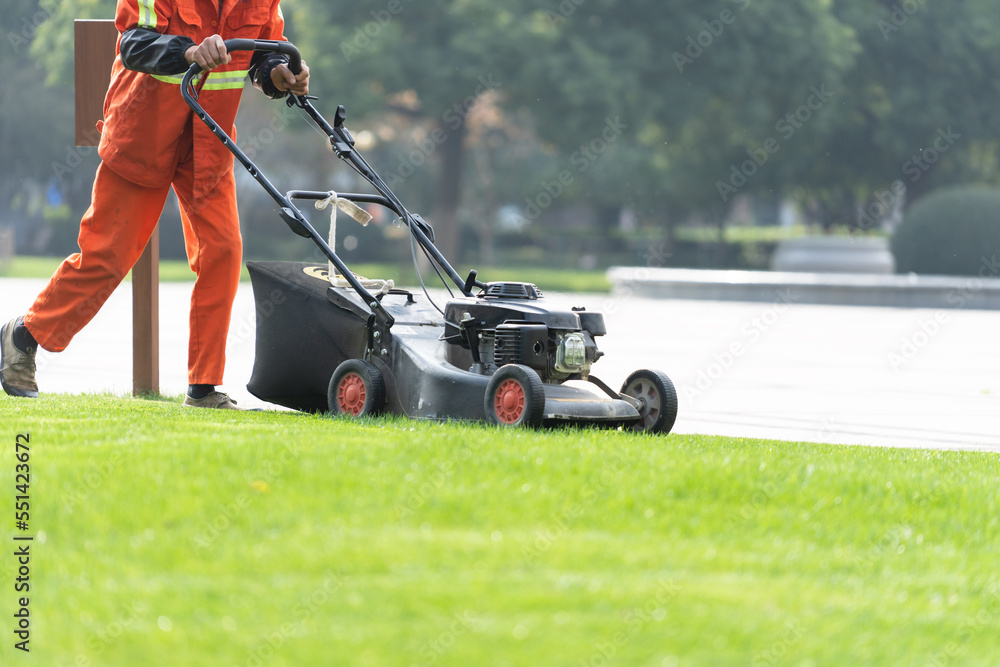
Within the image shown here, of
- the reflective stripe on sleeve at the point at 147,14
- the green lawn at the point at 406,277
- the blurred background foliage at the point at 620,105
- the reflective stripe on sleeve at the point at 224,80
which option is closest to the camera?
the reflective stripe on sleeve at the point at 147,14

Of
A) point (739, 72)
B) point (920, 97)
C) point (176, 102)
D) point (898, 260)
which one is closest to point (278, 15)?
point (176, 102)

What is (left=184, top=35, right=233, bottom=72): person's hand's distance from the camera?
5.42 m

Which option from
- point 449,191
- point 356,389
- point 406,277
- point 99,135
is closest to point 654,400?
point 356,389

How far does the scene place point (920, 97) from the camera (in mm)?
32438

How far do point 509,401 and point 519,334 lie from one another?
268 millimetres

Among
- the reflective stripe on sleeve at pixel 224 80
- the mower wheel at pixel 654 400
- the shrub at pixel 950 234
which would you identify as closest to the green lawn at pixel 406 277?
the shrub at pixel 950 234

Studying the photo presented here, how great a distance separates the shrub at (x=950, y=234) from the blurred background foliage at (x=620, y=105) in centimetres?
555

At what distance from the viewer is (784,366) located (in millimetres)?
10773

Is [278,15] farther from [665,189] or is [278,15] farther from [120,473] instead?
[665,189]

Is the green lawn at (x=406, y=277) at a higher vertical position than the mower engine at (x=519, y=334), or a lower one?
higher

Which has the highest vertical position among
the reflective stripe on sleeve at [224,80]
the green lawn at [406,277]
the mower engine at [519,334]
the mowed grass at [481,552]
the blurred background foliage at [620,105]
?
the blurred background foliage at [620,105]

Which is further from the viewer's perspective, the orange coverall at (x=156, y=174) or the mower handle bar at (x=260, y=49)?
the orange coverall at (x=156, y=174)

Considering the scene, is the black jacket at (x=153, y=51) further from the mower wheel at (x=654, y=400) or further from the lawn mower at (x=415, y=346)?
the mower wheel at (x=654, y=400)

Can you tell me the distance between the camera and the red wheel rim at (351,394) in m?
5.60
